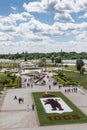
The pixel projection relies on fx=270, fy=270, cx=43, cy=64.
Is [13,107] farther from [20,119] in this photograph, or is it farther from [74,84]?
[74,84]

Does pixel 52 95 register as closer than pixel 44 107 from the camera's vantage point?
No

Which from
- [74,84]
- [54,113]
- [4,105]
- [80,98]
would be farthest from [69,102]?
[74,84]

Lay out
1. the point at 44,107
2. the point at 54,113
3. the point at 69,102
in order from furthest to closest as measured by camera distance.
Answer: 1. the point at 69,102
2. the point at 44,107
3. the point at 54,113

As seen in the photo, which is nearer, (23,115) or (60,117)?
(60,117)

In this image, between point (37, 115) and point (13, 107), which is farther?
point (13, 107)

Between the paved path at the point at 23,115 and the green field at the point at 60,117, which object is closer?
the paved path at the point at 23,115

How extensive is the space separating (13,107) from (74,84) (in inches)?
1266

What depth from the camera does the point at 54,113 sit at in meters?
43.9

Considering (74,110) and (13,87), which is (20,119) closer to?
(74,110)

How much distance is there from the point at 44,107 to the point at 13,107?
5.64m

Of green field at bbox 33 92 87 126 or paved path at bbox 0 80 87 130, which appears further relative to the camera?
green field at bbox 33 92 87 126

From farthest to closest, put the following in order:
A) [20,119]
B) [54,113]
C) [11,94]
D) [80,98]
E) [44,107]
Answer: [11,94] → [80,98] → [44,107] → [54,113] → [20,119]

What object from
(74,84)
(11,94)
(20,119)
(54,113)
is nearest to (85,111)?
(54,113)

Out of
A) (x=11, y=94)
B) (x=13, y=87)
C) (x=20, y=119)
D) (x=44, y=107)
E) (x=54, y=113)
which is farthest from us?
(x=13, y=87)
